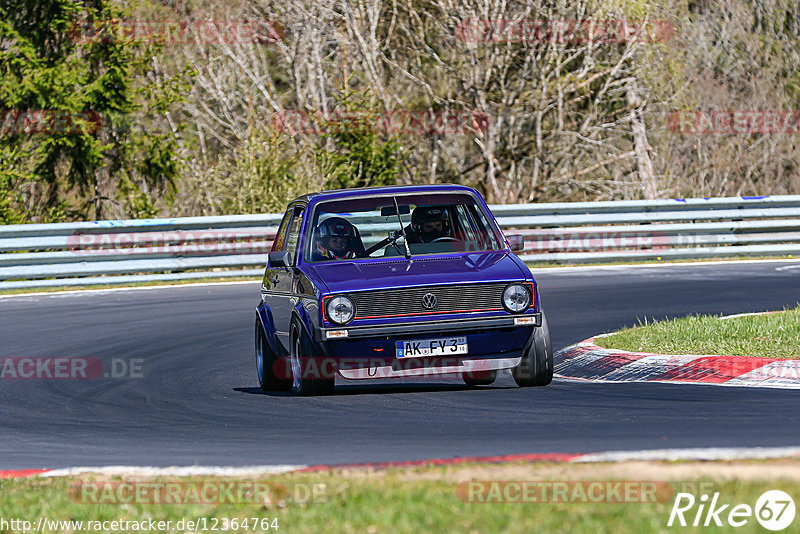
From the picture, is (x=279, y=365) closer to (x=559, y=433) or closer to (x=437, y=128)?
(x=559, y=433)

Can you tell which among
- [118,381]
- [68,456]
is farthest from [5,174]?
[68,456]

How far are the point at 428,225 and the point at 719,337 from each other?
283 centimetres

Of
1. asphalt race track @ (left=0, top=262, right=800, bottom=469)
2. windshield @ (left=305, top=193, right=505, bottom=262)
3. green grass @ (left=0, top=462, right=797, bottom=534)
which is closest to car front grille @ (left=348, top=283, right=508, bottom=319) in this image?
asphalt race track @ (left=0, top=262, right=800, bottom=469)

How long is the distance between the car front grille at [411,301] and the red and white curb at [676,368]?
5.86 feet

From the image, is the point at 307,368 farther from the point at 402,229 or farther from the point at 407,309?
the point at 402,229

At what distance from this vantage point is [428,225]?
10.8 meters

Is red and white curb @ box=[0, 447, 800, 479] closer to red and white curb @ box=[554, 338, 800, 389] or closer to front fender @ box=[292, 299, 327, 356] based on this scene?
front fender @ box=[292, 299, 327, 356]

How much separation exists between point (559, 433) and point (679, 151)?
91.3ft

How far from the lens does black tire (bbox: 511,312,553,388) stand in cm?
982

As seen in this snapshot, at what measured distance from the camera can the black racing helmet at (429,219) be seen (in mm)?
10797

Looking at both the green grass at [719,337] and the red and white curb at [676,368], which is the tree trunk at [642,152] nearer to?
the green grass at [719,337]

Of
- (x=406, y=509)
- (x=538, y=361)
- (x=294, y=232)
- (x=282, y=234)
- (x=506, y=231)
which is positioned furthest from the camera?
(x=506, y=231)

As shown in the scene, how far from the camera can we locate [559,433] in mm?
7707

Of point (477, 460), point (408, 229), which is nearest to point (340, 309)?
point (408, 229)
